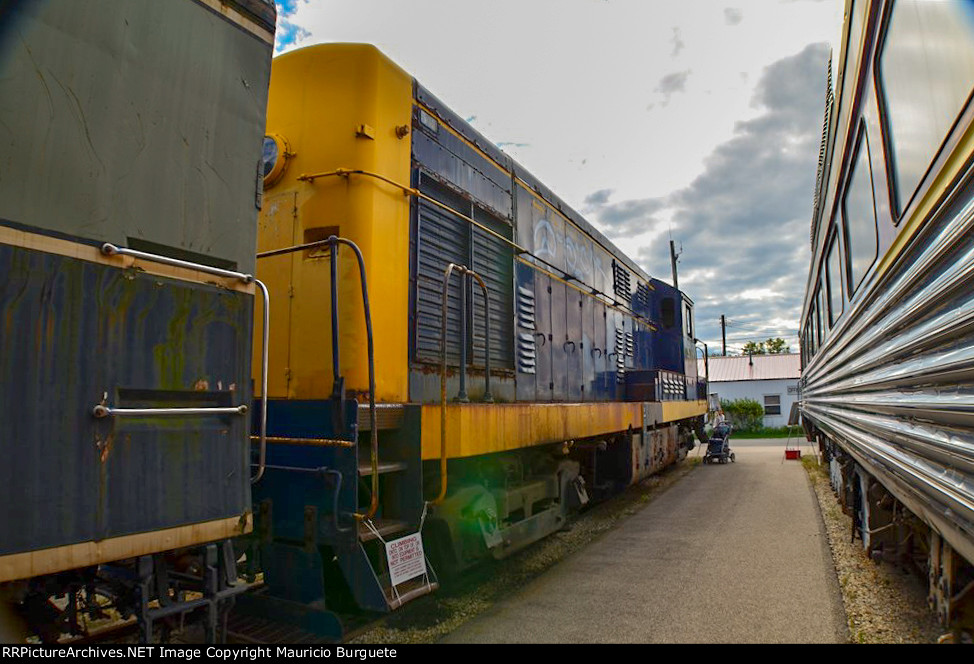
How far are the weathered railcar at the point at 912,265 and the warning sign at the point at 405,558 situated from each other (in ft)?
7.60

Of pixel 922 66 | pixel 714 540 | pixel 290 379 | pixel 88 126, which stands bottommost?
pixel 714 540

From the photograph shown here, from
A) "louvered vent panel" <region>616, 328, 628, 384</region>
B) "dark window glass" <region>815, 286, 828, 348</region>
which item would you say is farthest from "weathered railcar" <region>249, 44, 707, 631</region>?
"dark window glass" <region>815, 286, 828, 348</region>

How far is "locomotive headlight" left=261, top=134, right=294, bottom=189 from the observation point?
3.96 meters

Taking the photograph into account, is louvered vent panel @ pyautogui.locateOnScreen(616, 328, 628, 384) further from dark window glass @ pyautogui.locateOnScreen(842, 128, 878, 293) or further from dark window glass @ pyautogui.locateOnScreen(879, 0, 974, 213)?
dark window glass @ pyautogui.locateOnScreen(879, 0, 974, 213)

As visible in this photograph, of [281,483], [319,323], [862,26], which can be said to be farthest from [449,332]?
[862,26]

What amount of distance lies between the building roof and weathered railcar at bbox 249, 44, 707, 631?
89.3ft

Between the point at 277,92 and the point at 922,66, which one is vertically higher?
the point at 277,92

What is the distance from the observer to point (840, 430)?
5129mm

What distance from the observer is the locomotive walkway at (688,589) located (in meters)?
3.68

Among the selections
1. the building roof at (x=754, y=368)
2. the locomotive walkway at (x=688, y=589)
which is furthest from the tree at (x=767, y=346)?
the locomotive walkway at (x=688, y=589)

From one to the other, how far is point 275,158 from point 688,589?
411 cm

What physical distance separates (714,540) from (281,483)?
4405 millimetres

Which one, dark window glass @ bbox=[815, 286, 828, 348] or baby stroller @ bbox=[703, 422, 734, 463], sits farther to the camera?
baby stroller @ bbox=[703, 422, 734, 463]

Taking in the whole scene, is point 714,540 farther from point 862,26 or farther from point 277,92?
point 277,92
